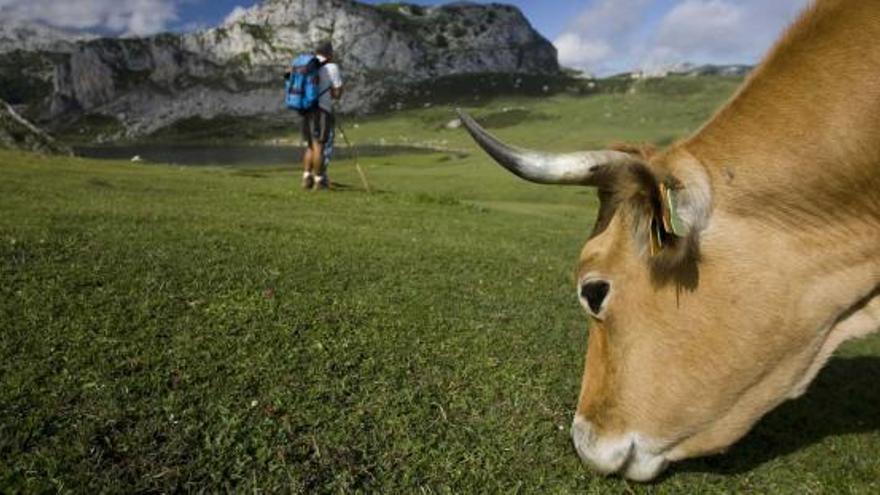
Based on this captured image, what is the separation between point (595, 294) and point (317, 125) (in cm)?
1312

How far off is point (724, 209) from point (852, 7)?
1625 millimetres

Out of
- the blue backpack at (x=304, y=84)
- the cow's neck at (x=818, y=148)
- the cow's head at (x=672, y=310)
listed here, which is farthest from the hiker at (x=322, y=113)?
the cow's neck at (x=818, y=148)

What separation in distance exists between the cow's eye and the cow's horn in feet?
2.59

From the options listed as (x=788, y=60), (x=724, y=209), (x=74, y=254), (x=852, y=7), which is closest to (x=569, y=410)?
(x=724, y=209)

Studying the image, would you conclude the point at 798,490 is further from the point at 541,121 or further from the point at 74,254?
the point at 541,121

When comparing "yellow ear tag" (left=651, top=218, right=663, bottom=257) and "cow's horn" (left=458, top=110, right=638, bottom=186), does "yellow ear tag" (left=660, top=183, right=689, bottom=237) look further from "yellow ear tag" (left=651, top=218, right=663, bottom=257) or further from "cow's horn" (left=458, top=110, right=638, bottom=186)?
"cow's horn" (left=458, top=110, right=638, bottom=186)

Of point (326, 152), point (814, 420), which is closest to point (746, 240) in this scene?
point (814, 420)

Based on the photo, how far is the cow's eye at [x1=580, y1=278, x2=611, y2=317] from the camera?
4465 millimetres

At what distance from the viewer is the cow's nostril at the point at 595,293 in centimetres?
447

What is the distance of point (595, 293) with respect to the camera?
4.50 metres

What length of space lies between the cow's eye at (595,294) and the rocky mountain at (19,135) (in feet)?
77.3

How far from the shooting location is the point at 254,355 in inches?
214

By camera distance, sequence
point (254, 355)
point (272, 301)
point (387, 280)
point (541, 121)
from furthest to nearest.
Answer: point (541, 121) < point (387, 280) < point (272, 301) < point (254, 355)

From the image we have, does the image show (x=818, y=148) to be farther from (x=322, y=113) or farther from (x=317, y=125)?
(x=317, y=125)
